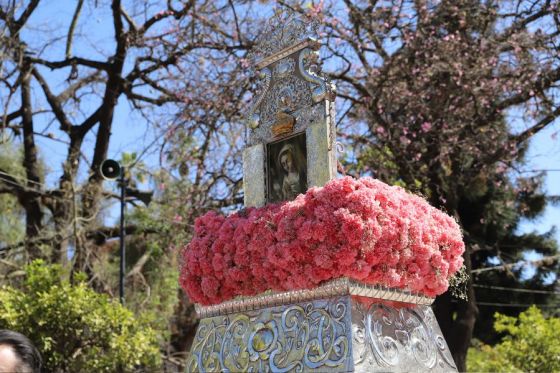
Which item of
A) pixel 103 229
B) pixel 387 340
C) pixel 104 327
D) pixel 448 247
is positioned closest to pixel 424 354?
pixel 387 340

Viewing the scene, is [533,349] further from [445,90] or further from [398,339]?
[398,339]

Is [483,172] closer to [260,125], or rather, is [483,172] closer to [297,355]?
[260,125]

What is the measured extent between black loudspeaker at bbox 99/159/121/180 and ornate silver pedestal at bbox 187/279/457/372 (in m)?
6.09

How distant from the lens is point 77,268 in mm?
13977

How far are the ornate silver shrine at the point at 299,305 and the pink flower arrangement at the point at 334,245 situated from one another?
4.2 inches

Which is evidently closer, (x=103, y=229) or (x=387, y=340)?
(x=387, y=340)

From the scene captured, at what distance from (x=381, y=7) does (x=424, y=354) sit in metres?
8.40

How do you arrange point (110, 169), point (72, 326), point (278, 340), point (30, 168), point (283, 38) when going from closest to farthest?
point (278, 340) → point (283, 38) → point (72, 326) → point (110, 169) → point (30, 168)

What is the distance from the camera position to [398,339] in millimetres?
4559

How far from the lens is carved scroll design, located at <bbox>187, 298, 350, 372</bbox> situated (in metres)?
4.27

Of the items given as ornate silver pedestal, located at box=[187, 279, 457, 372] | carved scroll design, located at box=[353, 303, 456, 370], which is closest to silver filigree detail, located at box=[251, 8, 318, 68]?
ornate silver pedestal, located at box=[187, 279, 457, 372]

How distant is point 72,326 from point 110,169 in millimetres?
2402

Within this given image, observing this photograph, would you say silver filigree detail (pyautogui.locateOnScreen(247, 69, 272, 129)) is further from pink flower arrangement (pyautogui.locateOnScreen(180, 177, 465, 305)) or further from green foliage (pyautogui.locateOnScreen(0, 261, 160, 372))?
green foliage (pyautogui.locateOnScreen(0, 261, 160, 372))

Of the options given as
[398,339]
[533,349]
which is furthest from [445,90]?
[398,339]
